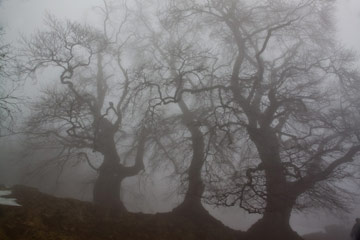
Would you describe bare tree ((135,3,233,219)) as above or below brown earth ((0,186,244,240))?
above

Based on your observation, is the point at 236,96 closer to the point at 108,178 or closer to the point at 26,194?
the point at 108,178

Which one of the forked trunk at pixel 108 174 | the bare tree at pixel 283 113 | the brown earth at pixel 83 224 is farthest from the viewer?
the forked trunk at pixel 108 174

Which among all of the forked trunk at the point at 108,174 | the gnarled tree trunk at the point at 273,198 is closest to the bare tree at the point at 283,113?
the gnarled tree trunk at the point at 273,198

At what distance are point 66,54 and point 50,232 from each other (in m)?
7.54

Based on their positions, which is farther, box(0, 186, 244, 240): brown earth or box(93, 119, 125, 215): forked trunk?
A: box(93, 119, 125, 215): forked trunk

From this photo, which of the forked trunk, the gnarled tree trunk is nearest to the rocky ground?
the gnarled tree trunk

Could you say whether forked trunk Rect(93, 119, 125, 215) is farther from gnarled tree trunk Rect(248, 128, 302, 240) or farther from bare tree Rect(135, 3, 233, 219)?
gnarled tree trunk Rect(248, 128, 302, 240)

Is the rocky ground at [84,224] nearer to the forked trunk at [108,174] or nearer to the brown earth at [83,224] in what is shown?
the brown earth at [83,224]

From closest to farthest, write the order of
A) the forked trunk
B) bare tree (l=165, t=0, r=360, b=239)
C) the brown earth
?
1. the brown earth
2. bare tree (l=165, t=0, r=360, b=239)
3. the forked trunk

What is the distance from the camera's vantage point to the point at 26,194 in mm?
8844

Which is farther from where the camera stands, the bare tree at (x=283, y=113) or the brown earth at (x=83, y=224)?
the bare tree at (x=283, y=113)

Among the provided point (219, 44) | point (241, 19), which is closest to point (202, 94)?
point (219, 44)

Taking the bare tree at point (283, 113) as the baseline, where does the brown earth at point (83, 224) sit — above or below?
below

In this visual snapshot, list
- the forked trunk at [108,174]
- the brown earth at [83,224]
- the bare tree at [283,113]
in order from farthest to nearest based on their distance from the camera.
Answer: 1. the forked trunk at [108,174]
2. the bare tree at [283,113]
3. the brown earth at [83,224]
